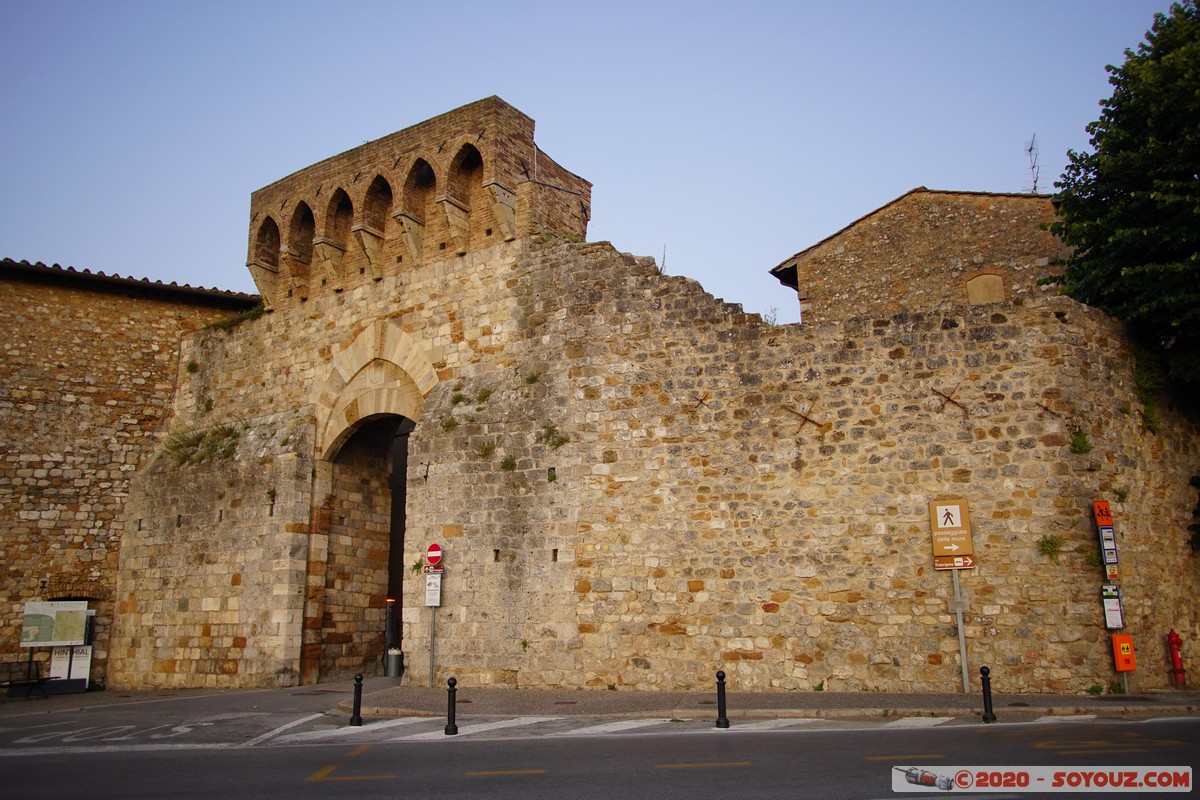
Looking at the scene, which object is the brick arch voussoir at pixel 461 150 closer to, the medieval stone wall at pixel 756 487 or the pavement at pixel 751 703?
the medieval stone wall at pixel 756 487

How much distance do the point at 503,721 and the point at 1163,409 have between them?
33.2 feet

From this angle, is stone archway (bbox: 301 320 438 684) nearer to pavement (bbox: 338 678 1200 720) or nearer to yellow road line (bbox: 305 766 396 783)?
pavement (bbox: 338 678 1200 720)

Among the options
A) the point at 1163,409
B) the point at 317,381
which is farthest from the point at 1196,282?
the point at 317,381

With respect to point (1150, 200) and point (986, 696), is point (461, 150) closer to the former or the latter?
point (1150, 200)

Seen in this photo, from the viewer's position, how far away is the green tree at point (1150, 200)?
497 inches

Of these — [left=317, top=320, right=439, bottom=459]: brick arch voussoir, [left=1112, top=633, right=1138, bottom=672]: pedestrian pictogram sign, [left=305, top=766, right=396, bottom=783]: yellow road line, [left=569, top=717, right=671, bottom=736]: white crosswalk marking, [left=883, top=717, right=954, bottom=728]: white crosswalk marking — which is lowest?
[left=305, top=766, right=396, bottom=783]: yellow road line

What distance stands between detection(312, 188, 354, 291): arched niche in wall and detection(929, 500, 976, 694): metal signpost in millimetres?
11843

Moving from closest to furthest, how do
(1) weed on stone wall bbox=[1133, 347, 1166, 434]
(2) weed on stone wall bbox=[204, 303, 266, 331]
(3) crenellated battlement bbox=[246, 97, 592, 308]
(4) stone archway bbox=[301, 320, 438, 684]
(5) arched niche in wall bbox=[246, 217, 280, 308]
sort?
(1) weed on stone wall bbox=[1133, 347, 1166, 434], (3) crenellated battlement bbox=[246, 97, 592, 308], (4) stone archway bbox=[301, 320, 438, 684], (5) arched niche in wall bbox=[246, 217, 280, 308], (2) weed on stone wall bbox=[204, 303, 266, 331]

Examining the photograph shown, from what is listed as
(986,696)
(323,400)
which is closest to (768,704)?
(986,696)

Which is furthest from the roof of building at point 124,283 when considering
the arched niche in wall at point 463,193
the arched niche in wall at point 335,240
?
the arched niche in wall at point 463,193

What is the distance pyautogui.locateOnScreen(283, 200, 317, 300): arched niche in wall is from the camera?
62.4 ft

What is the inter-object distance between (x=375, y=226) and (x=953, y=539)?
461 inches

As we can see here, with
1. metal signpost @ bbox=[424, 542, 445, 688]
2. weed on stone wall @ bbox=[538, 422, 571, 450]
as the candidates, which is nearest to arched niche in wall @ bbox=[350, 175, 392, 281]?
weed on stone wall @ bbox=[538, 422, 571, 450]

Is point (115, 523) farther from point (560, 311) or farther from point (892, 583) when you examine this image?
point (892, 583)
